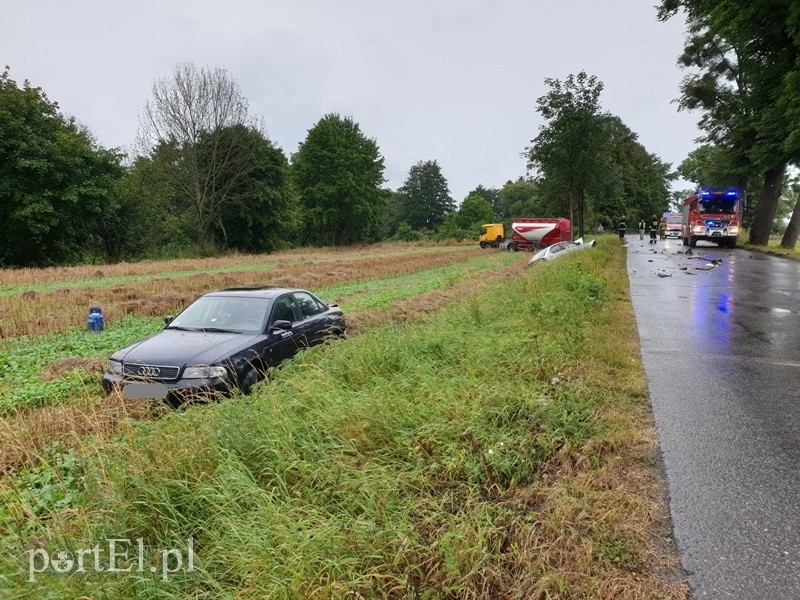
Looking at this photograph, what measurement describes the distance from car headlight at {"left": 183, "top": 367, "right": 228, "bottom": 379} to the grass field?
57cm

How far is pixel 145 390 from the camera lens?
538cm

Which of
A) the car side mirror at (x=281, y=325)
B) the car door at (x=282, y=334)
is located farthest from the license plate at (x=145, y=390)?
the car side mirror at (x=281, y=325)

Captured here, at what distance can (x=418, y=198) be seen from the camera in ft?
332

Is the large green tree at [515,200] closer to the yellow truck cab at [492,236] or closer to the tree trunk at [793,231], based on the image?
the yellow truck cab at [492,236]

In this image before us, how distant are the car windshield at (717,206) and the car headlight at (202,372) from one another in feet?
106

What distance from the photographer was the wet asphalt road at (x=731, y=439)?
8.76 ft

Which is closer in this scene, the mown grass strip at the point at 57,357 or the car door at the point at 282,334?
the mown grass strip at the point at 57,357

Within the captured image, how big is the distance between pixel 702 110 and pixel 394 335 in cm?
3708

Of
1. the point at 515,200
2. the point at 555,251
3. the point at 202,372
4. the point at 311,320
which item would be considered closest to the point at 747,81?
the point at 555,251

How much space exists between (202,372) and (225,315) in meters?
1.71

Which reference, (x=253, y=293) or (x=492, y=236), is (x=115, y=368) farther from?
(x=492, y=236)

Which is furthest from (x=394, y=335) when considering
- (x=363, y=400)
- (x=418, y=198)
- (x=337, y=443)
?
(x=418, y=198)

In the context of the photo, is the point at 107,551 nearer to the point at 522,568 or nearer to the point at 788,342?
the point at 522,568

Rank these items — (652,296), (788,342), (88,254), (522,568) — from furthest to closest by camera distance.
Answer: (88,254), (652,296), (788,342), (522,568)
